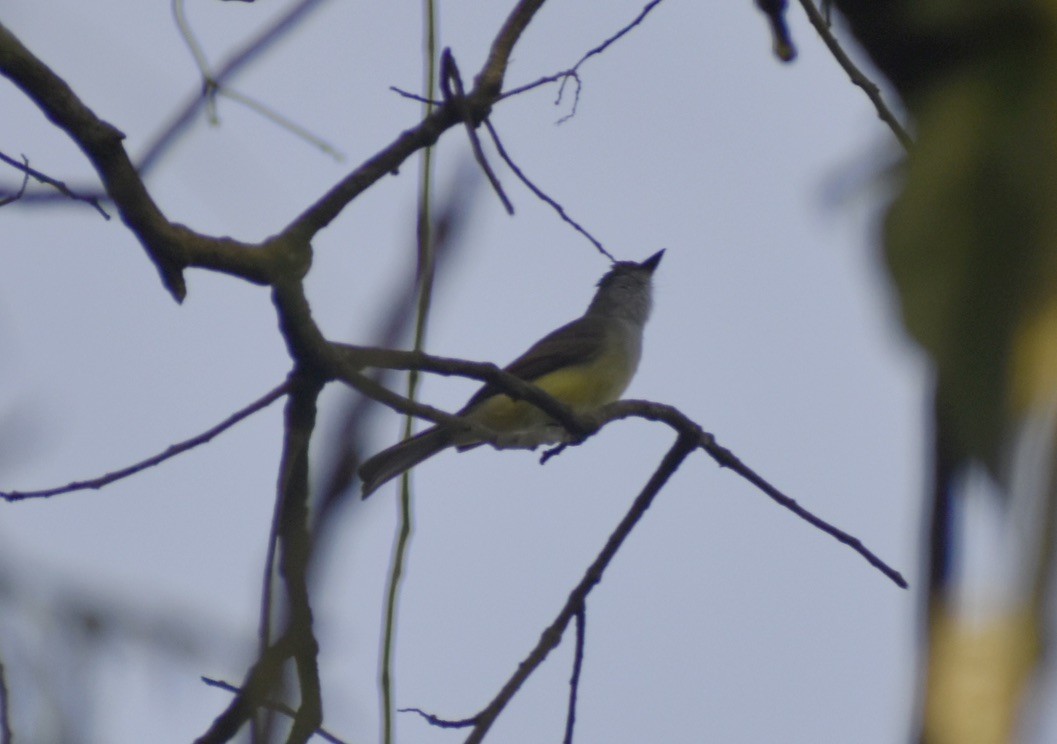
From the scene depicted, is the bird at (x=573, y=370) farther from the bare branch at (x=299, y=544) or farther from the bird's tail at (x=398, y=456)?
the bare branch at (x=299, y=544)

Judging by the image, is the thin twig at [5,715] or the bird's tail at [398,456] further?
the bird's tail at [398,456]

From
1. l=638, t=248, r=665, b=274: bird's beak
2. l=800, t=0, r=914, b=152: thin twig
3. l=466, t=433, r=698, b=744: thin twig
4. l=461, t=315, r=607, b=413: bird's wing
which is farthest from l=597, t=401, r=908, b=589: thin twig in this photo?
l=638, t=248, r=665, b=274: bird's beak

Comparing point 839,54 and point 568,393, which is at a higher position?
point 568,393

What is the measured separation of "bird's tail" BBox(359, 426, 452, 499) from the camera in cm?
542

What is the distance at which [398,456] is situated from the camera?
5.98 metres

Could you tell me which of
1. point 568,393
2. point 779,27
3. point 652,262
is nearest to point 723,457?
point 779,27

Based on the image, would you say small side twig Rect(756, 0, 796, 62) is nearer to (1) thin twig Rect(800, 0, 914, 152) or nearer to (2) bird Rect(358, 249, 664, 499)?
(1) thin twig Rect(800, 0, 914, 152)

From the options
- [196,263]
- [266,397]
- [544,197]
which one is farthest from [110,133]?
[544,197]

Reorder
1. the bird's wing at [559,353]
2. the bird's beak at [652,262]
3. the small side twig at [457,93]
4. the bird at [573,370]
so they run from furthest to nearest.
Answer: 1. the bird's beak at [652,262]
2. the bird's wing at [559,353]
3. the bird at [573,370]
4. the small side twig at [457,93]

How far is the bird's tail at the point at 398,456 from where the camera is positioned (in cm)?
542

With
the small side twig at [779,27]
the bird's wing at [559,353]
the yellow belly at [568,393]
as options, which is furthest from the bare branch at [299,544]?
the bird's wing at [559,353]

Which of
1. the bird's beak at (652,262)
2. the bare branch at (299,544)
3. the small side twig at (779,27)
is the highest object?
the bird's beak at (652,262)

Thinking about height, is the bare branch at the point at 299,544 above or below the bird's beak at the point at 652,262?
below

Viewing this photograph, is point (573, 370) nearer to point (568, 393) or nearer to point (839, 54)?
point (568, 393)
